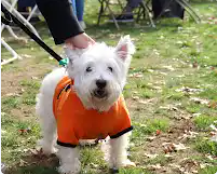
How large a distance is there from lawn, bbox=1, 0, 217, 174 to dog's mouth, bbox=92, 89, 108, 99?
789 millimetres

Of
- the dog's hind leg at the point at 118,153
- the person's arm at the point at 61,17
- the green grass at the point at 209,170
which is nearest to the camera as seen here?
the person's arm at the point at 61,17

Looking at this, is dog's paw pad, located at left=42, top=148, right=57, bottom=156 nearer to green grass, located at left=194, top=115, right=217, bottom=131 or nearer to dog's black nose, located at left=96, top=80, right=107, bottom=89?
dog's black nose, located at left=96, top=80, right=107, bottom=89

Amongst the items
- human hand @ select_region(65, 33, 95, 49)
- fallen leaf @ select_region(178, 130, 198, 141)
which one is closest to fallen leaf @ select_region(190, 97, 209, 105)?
fallen leaf @ select_region(178, 130, 198, 141)

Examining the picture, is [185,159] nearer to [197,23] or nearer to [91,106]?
[91,106]

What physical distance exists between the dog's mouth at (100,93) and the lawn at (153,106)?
31.0 inches

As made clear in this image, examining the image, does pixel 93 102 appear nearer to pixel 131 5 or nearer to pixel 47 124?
pixel 47 124

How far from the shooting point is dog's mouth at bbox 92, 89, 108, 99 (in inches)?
124

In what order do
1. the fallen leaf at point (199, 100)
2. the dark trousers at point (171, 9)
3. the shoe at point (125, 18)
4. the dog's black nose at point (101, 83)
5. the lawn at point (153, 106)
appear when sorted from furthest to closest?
the dark trousers at point (171, 9) < the shoe at point (125, 18) < the fallen leaf at point (199, 100) < the lawn at point (153, 106) < the dog's black nose at point (101, 83)

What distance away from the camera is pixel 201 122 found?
4.54 metres

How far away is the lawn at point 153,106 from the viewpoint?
A: 3.82m

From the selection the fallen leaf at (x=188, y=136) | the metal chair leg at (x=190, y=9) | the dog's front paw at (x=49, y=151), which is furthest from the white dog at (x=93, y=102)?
the metal chair leg at (x=190, y=9)

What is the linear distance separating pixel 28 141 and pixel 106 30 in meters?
6.59

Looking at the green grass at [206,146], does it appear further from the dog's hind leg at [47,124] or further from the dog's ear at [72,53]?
the dog's ear at [72,53]

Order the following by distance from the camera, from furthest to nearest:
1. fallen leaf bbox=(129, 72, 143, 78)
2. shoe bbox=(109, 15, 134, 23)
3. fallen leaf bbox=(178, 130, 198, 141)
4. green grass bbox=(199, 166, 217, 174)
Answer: shoe bbox=(109, 15, 134, 23)
fallen leaf bbox=(129, 72, 143, 78)
fallen leaf bbox=(178, 130, 198, 141)
green grass bbox=(199, 166, 217, 174)
